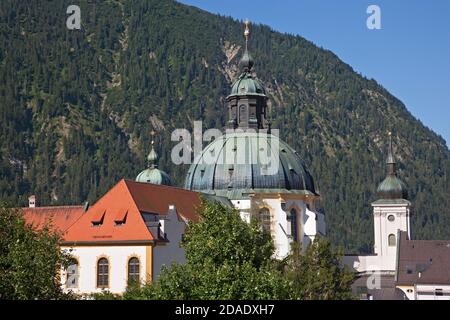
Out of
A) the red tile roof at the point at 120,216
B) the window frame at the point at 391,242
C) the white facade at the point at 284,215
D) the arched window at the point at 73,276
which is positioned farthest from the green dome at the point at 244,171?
the arched window at the point at 73,276

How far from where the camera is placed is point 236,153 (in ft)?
334

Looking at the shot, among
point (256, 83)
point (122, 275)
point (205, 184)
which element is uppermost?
point (256, 83)

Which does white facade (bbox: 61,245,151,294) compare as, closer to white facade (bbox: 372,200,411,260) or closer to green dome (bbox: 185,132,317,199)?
green dome (bbox: 185,132,317,199)

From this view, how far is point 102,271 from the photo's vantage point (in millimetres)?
68375

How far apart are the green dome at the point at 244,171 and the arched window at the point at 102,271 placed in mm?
31877

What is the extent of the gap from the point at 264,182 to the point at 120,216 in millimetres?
32990

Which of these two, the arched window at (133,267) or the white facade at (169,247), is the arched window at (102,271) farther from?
the white facade at (169,247)

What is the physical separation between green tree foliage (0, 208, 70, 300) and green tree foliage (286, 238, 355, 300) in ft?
69.3

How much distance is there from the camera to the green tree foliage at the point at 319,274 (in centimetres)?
6159

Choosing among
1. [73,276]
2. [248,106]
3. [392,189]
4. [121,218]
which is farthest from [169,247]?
[392,189]

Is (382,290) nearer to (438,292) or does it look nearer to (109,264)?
(438,292)

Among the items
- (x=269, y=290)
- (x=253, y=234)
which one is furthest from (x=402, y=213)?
(x=269, y=290)
